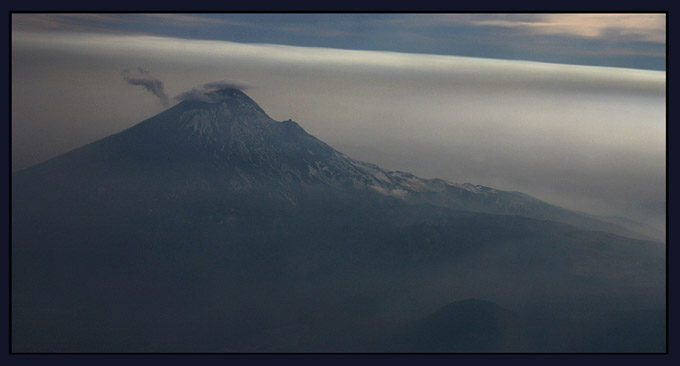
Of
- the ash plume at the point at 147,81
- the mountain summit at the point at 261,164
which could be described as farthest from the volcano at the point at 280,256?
the ash plume at the point at 147,81

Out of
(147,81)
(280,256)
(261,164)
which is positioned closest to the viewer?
(147,81)

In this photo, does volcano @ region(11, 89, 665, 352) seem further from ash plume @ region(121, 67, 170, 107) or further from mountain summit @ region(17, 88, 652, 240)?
ash plume @ region(121, 67, 170, 107)

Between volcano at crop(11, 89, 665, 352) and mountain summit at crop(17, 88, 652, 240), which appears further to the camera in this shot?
mountain summit at crop(17, 88, 652, 240)

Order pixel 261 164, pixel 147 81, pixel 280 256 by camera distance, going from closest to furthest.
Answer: pixel 147 81, pixel 280 256, pixel 261 164

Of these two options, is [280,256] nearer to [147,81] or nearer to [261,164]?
[261,164]

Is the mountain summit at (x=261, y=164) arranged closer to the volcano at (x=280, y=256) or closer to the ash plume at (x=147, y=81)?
the volcano at (x=280, y=256)

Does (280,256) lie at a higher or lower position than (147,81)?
lower

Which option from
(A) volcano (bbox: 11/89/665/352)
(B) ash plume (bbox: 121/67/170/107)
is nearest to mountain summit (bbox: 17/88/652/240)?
(A) volcano (bbox: 11/89/665/352)

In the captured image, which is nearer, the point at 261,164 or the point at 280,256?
the point at 280,256

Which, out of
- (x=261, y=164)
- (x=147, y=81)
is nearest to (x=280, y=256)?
(x=261, y=164)
